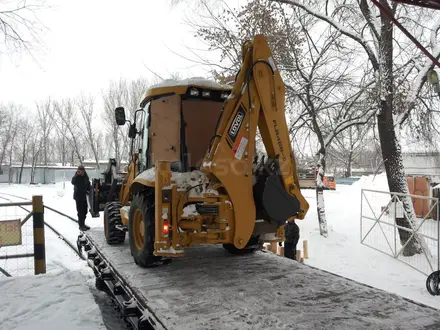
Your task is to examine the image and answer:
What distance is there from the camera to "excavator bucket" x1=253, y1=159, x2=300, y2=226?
486 centimetres

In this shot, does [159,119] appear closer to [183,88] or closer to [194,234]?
[183,88]

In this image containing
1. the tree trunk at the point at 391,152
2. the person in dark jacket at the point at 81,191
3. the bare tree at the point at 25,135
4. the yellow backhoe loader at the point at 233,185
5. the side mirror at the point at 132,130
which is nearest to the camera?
the yellow backhoe loader at the point at 233,185

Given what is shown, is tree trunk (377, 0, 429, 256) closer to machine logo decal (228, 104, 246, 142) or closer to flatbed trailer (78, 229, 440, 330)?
flatbed trailer (78, 229, 440, 330)

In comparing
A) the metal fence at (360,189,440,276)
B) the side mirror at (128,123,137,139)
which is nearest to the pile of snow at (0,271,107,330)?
the side mirror at (128,123,137,139)

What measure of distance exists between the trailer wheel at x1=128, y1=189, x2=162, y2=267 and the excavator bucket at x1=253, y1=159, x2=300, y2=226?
136cm

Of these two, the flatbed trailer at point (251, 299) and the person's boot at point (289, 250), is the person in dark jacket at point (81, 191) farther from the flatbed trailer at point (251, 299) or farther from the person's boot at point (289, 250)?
the person's boot at point (289, 250)

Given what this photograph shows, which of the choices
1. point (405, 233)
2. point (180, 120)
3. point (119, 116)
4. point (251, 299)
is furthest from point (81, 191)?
point (405, 233)

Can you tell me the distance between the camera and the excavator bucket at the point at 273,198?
4.86 meters

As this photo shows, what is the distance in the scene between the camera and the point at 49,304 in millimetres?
4875

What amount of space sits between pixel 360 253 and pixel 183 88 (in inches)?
310

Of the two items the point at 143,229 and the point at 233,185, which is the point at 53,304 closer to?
the point at 143,229

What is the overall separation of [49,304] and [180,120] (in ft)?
9.56

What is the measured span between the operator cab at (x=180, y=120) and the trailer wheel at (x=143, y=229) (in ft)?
2.18

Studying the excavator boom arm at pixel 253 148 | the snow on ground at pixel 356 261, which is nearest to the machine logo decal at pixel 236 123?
the excavator boom arm at pixel 253 148
